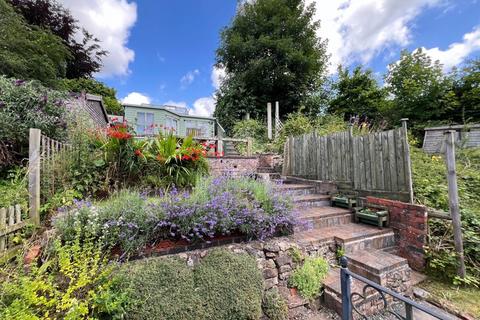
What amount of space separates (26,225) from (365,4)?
10952 millimetres

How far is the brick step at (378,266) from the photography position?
2.38 metres

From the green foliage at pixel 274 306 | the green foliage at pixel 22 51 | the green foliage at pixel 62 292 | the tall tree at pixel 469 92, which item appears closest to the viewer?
the green foliage at pixel 62 292

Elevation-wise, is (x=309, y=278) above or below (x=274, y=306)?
above

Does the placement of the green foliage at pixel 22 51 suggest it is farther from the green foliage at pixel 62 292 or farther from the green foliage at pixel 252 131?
the green foliage at pixel 252 131

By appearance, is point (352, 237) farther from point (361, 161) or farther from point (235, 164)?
point (235, 164)

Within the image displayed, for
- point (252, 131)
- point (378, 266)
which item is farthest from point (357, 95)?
point (378, 266)

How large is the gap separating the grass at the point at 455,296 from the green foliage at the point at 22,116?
628 cm

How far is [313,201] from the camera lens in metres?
4.20

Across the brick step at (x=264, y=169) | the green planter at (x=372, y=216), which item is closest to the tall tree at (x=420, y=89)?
the brick step at (x=264, y=169)

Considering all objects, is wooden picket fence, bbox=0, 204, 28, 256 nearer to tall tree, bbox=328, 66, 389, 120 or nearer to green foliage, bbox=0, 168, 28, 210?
green foliage, bbox=0, 168, 28, 210

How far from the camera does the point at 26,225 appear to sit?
93.4 inches

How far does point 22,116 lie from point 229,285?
4.65 metres

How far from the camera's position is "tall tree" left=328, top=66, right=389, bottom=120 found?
12.0 metres

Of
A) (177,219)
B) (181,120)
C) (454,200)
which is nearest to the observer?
(177,219)
